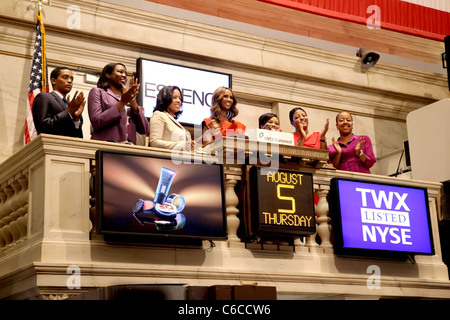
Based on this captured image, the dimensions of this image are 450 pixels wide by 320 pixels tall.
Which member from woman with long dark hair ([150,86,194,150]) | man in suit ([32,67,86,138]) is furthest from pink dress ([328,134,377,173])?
man in suit ([32,67,86,138])

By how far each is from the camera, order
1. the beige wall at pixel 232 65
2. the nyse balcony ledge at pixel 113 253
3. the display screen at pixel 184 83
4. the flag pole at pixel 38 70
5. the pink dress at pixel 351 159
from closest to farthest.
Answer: the nyse balcony ledge at pixel 113 253 < the pink dress at pixel 351 159 < the flag pole at pixel 38 70 < the beige wall at pixel 232 65 < the display screen at pixel 184 83

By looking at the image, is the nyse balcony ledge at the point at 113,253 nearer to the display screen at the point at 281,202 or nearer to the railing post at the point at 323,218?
the railing post at the point at 323,218

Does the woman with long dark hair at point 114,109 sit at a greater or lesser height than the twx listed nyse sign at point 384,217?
greater

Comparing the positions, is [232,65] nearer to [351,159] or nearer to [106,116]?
[351,159]

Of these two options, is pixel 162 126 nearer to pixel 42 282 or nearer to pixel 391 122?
pixel 42 282

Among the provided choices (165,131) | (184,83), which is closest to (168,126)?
(165,131)

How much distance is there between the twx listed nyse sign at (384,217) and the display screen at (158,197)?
140 centimetres

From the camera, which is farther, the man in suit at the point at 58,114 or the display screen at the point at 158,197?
the man in suit at the point at 58,114

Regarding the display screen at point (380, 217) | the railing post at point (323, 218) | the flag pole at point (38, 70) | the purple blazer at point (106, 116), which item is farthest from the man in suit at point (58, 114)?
the display screen at point (380, 217)

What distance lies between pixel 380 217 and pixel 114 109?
2.81 m

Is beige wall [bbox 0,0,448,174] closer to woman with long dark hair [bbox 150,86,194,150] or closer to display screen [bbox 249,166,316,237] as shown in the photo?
woman with long dark hair [bbox 150,86,194,150]

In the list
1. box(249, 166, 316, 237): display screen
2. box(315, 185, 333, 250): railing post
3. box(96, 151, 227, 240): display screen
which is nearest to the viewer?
box(96, 151, 227, 240): display screen

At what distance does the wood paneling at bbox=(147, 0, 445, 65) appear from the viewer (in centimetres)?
1151

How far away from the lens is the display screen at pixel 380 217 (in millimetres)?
7887
